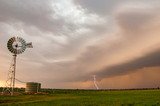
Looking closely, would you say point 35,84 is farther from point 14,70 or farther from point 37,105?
point 37,105

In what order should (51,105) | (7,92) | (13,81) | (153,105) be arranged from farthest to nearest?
1. (7,92)
2. (13,81)
3. (51,105)
4. (153,105)

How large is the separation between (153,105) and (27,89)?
261 feet

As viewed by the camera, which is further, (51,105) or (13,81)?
(13,81)

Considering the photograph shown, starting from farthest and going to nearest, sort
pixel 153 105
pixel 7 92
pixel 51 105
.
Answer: pixel 7 92
pixel 51 105
pixel 153 105

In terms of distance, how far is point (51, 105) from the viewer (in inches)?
2564

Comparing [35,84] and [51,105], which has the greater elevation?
[35,84]

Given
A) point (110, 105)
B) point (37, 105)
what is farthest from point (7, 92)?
point (110, 105)

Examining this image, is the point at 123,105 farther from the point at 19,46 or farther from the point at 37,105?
the point at 19,46

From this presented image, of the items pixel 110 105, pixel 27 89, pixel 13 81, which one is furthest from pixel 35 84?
pixel 110 105

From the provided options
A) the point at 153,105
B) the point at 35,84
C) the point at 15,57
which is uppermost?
the point at 15,57

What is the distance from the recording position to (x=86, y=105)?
61188mm

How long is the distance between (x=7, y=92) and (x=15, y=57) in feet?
51.1

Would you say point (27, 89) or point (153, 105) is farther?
point (27, 89)

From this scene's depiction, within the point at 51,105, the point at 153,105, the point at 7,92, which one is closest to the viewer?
the point at 153,105
